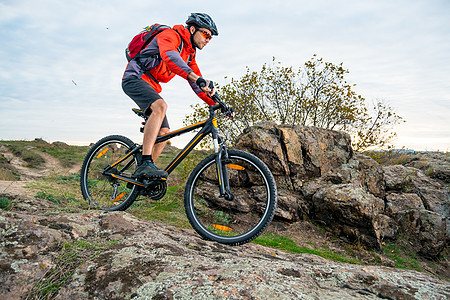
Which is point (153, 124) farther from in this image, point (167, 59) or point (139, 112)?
point (167, 59)

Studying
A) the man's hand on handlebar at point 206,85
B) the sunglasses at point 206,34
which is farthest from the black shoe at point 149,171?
the sunglasses at point 206,34

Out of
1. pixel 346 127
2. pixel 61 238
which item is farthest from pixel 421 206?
pixel 61 238

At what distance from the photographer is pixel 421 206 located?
809 cm

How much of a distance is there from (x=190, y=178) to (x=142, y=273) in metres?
1.74

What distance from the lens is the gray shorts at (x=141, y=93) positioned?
3.84 meters

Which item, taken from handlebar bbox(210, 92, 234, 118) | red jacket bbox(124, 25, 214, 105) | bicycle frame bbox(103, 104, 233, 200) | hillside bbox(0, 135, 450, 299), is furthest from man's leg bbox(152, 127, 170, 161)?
hillside bbox(0, 135, 450, 299)

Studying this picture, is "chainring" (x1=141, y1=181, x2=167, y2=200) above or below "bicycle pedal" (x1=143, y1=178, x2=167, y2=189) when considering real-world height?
below

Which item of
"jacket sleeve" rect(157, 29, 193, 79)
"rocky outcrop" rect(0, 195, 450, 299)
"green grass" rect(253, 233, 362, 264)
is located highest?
"jacket sleeve" rect(157, 29, 193, 79)

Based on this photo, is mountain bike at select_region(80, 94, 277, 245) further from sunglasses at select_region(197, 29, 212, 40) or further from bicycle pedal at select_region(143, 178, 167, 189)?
sunglasses at select_region(197, 29, 212, 40)

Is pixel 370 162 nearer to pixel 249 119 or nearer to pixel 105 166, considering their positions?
pixel 249 119

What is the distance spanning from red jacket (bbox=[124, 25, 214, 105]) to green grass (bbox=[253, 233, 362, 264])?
3624 mm

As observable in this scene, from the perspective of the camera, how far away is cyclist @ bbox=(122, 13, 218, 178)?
3.70m

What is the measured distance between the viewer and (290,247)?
6.12 metres

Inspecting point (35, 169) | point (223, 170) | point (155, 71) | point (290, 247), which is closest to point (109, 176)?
point (155, 71)
